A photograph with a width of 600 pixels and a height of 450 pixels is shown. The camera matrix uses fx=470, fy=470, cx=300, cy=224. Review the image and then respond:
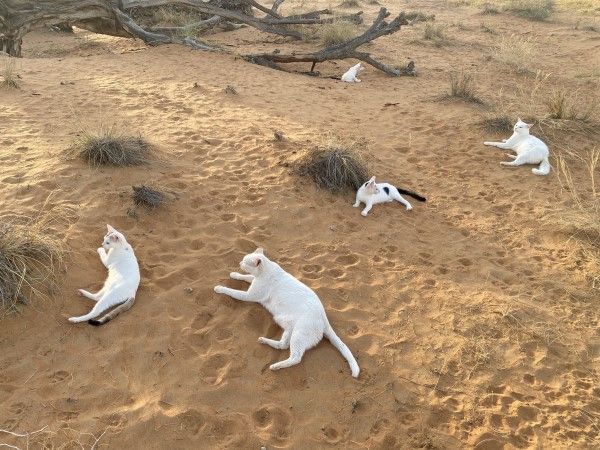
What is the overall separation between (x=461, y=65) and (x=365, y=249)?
8.51 m

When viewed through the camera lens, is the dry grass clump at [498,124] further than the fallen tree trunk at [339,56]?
No

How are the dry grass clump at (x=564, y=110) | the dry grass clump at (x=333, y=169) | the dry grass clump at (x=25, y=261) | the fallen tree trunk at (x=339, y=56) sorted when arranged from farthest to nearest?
the fallen tree trunk at (x=339, y=56) → the dry grass clump at (x=564, y=110) → the dry grass clump at (x=333, y=169) → the dry grass clump at (x=25, y=261)

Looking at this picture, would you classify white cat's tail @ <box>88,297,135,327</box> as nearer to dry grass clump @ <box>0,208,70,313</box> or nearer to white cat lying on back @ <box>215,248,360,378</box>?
dry grass clump @ <box>0,208,70,313</box>

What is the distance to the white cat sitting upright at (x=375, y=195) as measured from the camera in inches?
211

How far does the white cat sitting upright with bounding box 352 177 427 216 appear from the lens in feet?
17.6

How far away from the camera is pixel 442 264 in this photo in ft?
15.5

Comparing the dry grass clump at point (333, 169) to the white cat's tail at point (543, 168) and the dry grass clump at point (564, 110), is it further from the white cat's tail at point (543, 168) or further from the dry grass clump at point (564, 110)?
the dry grass clump at point (564, 110)

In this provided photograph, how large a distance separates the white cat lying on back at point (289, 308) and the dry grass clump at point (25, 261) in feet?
4.48

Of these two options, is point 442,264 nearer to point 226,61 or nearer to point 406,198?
point 406,198

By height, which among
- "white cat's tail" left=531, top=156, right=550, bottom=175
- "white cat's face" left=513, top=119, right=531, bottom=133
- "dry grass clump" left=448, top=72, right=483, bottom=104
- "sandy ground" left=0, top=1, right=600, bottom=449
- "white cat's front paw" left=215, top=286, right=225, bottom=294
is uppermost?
"white cat's face" left=513, top=119, right=531, bottom=133

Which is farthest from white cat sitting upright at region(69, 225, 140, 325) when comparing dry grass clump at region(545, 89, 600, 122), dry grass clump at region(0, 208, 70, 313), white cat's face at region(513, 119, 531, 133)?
dry grass clump at region(545, 89, 600, 122)

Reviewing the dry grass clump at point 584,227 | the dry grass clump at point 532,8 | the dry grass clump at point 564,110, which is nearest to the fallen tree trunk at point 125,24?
the dry grass clump at point 564,110

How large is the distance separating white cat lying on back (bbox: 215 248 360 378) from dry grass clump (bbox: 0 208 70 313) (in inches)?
53.7

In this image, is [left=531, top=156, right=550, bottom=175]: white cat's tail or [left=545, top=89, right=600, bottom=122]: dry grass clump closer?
[left=531, top=156, right=550, bottom=175]: white cat's tail
